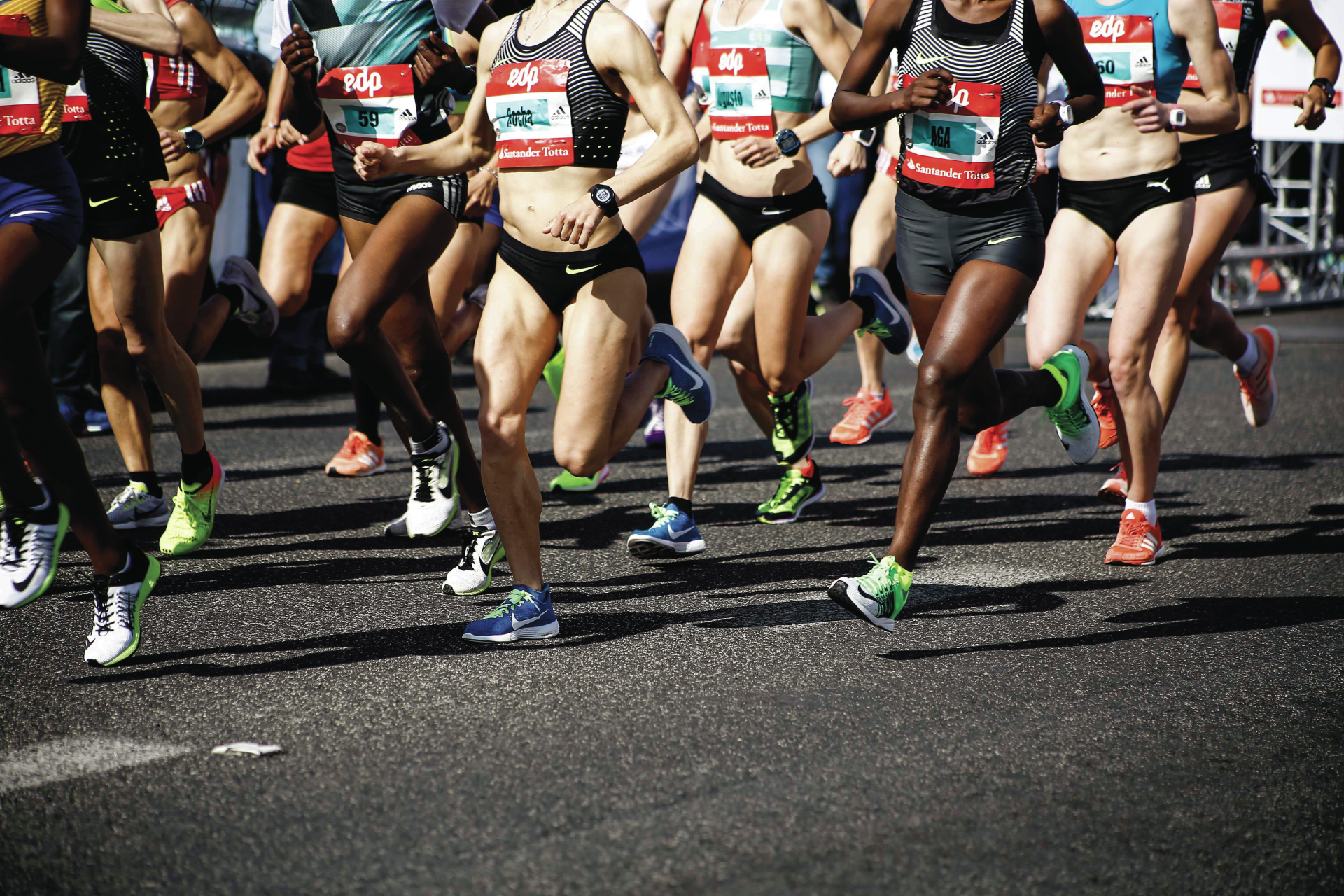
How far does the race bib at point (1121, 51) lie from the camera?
16.4 ft

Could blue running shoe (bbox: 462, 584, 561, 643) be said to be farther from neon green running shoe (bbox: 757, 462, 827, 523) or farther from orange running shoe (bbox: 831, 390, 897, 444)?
orange running shoe (bbox: 831, 390, 897, 444)

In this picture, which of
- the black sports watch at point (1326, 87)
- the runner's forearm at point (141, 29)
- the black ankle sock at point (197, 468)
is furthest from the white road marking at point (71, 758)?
the black sports watch at point (1326, 87)

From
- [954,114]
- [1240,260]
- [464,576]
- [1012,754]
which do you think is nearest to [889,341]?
[954,114]

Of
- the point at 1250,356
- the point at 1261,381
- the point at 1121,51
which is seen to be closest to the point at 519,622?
the point at 1121,51

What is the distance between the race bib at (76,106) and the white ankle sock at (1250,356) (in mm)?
5167

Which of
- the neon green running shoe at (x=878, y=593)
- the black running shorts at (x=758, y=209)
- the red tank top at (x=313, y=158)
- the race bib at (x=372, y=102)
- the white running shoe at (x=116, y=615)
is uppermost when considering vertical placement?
the race bib at (x=372, y=102)

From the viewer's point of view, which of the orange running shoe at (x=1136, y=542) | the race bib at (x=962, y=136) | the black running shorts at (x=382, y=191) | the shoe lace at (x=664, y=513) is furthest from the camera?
the shoe lace at (x=664, y=513)

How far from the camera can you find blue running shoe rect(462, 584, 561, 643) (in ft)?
12.9

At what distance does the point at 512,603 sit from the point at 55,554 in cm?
123

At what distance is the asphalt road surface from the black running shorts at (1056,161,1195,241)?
4.21ft

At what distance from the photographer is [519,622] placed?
3951 mm

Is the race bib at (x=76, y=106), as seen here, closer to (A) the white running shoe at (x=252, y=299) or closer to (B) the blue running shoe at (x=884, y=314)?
(A) the white running shoe at (x=252, y=299)

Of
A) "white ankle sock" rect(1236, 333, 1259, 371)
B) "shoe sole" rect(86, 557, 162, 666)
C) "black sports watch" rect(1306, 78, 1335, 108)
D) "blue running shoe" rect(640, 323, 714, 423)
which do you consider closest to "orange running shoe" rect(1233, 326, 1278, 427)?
"white ankle sock" rect(1236, 333, 1259, 371)

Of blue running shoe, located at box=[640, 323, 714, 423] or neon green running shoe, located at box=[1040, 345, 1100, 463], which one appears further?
neon green running shoe, located at box=[1040, 345, 1100, 463]
